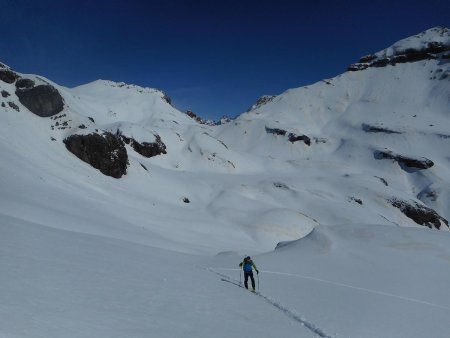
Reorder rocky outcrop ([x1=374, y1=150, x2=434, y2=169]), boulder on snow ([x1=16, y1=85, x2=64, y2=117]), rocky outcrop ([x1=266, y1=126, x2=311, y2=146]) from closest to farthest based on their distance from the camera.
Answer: boulder on snow ([x1=16, y1=85, x2=64, y2=117]), rocky outcrop ([x1=374, y1=150, x2=434, y2=169]), rocky outcrop ([x1=266, y1=126, x2=311, y2=146])

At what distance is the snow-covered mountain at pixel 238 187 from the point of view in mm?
15820

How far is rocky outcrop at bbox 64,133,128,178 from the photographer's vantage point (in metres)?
59.9

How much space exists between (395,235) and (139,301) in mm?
24494

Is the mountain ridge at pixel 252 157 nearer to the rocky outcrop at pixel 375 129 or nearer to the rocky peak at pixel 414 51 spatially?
the rocky outcrop at pixel 375 129

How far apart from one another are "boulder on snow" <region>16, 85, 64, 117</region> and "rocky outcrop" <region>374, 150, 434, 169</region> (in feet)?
301

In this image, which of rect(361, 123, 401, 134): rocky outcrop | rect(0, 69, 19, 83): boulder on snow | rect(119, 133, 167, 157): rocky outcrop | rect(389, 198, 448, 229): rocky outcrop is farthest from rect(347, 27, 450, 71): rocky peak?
rect(0, 69, 19, 83): boulder on snow

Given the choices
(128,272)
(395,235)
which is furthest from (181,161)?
(128,272)

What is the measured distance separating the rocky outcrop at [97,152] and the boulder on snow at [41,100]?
7.89m

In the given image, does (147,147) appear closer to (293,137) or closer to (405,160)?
(293,137)

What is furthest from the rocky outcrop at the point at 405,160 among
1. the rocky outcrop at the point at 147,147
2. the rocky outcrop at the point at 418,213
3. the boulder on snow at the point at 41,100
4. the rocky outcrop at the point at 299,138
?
the boulder on snow at the point at 41,100

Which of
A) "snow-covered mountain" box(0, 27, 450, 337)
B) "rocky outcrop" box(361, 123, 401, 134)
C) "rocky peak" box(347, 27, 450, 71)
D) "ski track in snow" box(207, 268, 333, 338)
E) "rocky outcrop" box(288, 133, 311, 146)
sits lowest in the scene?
"ski track in snow" box(207, 268, 333, 338)

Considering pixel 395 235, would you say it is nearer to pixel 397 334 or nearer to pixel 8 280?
pixel 397 334

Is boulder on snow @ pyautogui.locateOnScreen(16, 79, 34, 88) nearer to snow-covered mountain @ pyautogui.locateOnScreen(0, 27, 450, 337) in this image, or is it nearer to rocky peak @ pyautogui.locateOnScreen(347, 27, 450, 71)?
snow-covered mountain @ pyautogui.locateOnScreen(0, 27, 450, 337)

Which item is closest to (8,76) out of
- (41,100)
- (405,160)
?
(41,100)
